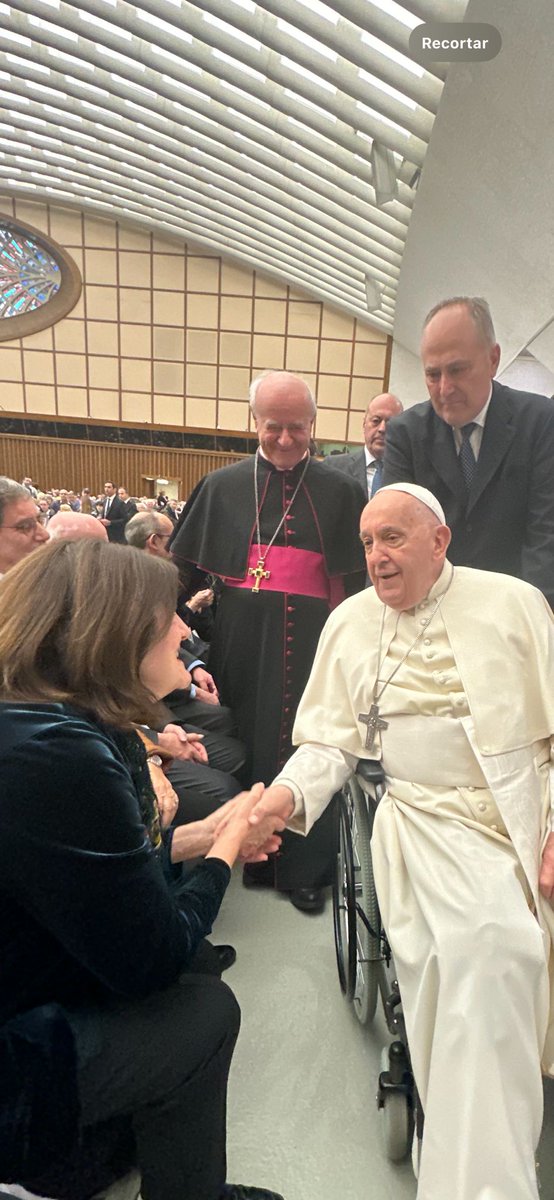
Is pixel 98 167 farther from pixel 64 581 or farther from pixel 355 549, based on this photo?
pixel 64 581

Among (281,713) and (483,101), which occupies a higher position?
(483,101)

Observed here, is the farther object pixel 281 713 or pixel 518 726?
pixel 281 713

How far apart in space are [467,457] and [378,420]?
196 centimetres

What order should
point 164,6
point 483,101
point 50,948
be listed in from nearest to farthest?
1. point 50,948
2. point 483,101
3. point 164,6

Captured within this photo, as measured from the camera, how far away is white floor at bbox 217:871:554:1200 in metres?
1.37

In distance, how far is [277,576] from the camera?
7.90 ft

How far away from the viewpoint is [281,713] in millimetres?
2420

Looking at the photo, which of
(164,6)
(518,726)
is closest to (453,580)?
(518,726)

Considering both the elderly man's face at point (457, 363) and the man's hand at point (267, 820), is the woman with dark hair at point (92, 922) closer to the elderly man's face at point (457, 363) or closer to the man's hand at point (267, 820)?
the man's hand at point (267, 820)

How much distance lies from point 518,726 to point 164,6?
9.78m

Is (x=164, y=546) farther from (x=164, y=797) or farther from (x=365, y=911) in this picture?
(x=365, y=911)

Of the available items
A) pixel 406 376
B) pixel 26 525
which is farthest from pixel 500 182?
pixel 406 376

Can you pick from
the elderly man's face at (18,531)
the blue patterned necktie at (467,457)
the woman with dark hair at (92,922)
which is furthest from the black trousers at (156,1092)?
the elderly man's face at (18,531)

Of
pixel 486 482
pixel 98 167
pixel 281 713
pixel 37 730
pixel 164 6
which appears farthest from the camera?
pixel 98 167
